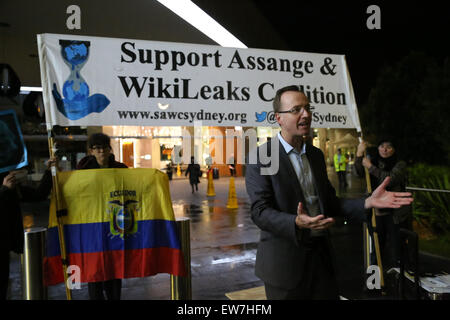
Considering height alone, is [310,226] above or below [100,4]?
below

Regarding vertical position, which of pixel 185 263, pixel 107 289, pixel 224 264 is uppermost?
pixel 185 263

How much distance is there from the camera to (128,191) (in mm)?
3264

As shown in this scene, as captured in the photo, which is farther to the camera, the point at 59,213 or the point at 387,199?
the point at 59,213

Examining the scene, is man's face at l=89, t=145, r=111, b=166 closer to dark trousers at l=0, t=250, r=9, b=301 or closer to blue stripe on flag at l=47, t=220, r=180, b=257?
blue stripe on flag at l=47, t=220, r=180, b=257

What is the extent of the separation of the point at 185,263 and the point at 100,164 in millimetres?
1342

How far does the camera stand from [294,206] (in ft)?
7.22

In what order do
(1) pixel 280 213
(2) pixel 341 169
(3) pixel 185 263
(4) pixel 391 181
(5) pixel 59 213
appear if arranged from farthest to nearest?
(2) pixel 341 169, (4) pixel 391 181, (3) pixel 185 263, (5) pixel 59 213, (1) pixel 280 213

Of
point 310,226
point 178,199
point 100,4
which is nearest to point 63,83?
point 310,226

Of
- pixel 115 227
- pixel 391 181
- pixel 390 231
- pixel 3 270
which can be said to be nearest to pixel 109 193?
pixel 115 227

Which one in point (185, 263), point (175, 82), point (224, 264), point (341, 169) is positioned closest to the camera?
point (185, 263)

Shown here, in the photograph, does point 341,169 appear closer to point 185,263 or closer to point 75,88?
point 185,263

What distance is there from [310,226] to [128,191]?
193cm

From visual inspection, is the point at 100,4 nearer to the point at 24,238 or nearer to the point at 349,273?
the point at 24,238

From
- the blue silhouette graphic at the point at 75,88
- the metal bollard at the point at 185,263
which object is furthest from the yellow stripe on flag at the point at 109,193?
the blue silhouette graphic at the point at 75,88
